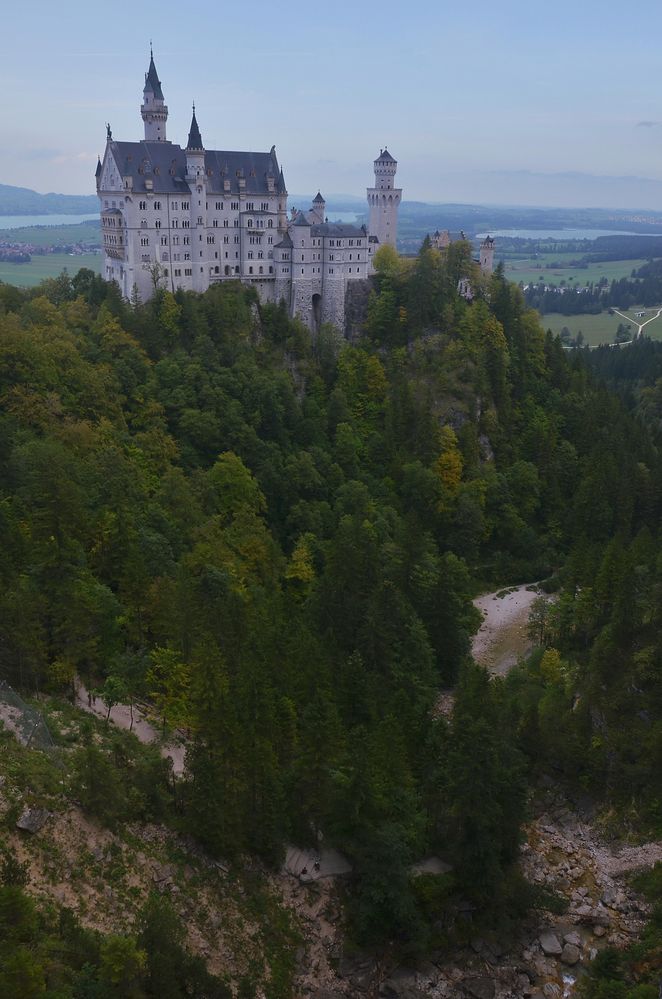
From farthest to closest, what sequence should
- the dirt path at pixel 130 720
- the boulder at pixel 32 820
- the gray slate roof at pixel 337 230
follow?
the gray slate roof at pixel 337 230 → the dirt path at pixel 130 720 → the boulder at pixel 32 820

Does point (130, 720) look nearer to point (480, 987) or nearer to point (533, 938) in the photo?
point (480, 987)

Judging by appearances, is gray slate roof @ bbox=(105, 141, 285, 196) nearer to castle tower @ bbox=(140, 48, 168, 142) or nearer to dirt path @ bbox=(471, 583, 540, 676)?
castle tower @ bbox=(140, 48, 168, 142)

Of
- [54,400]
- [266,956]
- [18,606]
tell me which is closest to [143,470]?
[54,400]

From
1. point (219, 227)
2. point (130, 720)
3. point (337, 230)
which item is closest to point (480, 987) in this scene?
point (130, 720)

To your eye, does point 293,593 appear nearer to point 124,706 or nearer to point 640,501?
point 124,706

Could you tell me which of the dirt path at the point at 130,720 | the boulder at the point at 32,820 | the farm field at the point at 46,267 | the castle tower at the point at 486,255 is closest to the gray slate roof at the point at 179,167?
the castle tower at the point at 486,255

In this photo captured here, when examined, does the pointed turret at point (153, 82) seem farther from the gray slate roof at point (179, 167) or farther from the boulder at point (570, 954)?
the boulder at point (570, 954)

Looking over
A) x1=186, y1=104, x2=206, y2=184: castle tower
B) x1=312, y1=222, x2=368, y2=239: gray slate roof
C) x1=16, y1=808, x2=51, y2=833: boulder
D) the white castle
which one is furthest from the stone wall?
x1=16, y1=808, x2=51, y2=833: boulder
